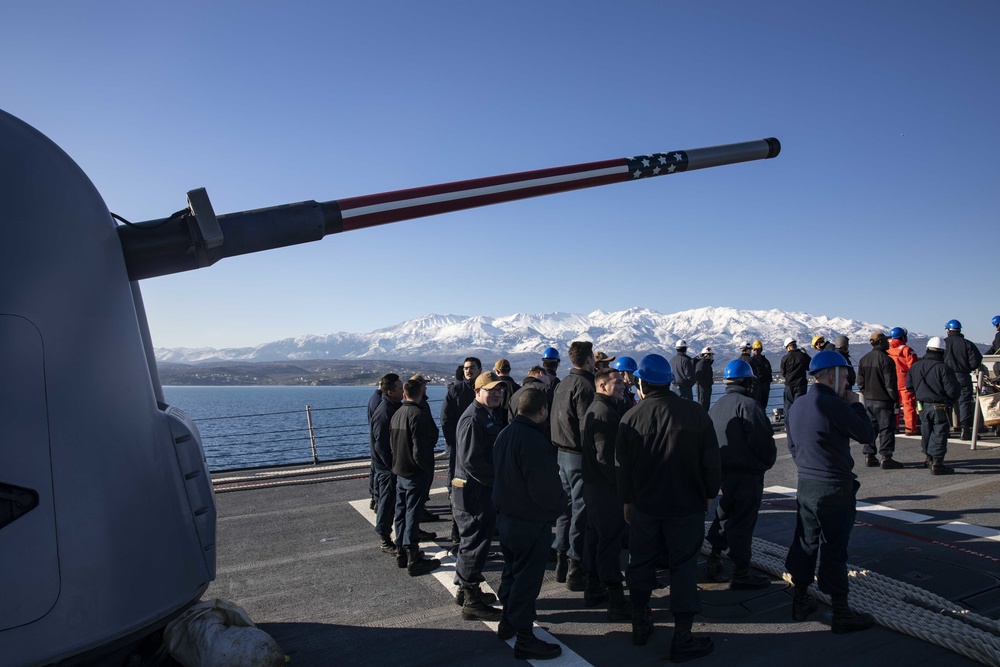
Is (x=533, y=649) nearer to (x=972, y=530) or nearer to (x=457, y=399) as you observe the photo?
(x=457, y=399)

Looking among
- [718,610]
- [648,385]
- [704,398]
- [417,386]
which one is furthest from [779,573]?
[704,398]

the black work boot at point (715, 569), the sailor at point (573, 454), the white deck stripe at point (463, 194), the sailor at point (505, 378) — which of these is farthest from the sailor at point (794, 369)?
the white deck stripe at point (463, 194)

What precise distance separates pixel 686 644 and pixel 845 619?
126 cm

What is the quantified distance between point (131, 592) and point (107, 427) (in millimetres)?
602

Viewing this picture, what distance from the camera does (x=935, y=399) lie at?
965 centimetres

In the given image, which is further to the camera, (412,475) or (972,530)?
(972,530)

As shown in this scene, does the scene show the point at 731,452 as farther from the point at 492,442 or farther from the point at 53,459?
the point at 53,459

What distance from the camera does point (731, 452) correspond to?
5.70m

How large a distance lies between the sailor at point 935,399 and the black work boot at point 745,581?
546cm

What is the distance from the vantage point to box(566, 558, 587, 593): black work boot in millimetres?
5796

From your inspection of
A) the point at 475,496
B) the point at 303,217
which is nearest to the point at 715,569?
the point at 475,496

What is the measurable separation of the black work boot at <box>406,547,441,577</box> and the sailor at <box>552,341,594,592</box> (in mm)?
1249

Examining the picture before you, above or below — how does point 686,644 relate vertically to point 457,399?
below

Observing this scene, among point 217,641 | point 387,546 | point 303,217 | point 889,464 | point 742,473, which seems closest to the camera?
point 303,217
